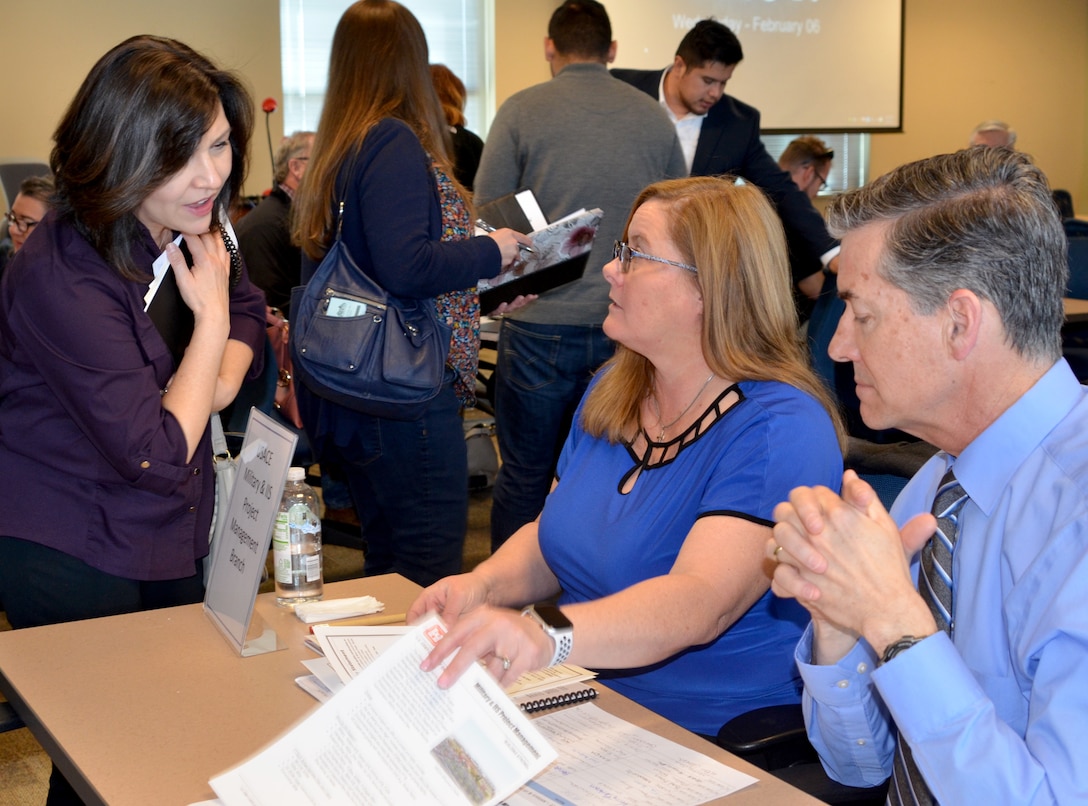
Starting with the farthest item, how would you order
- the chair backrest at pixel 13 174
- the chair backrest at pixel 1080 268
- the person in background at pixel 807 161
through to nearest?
the person in background at pixel 807 161 < the chair backrest at pixel 13 174 < the chair backrest at pixel 1080 268

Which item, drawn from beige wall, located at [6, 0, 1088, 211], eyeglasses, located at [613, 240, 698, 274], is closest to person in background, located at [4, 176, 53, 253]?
beige wall, located at [6, 0, 1088, 211]

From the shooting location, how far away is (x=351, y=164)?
8.10ft

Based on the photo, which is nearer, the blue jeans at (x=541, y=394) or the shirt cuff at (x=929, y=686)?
the shirt cuff at (x=929, y=686)

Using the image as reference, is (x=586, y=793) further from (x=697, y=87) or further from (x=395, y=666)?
(x=697, y=87)

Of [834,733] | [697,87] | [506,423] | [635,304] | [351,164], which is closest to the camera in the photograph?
[834,733]

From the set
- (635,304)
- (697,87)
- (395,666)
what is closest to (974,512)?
(395,666)

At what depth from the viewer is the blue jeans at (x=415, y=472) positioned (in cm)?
257

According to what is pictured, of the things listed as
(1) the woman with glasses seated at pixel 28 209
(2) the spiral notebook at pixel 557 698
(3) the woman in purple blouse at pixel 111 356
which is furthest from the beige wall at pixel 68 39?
(2) the spiral notebook at pixel 557 698

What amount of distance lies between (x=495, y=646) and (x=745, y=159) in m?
3.09

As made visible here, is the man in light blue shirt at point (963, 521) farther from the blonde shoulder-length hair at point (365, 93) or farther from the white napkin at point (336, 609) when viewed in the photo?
the blonde shoulder-length hair at point (365, 93)

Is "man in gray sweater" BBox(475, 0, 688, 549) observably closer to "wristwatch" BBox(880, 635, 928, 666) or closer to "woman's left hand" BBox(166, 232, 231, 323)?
"woman's left hand" BBox(166, 232, 231, 323)

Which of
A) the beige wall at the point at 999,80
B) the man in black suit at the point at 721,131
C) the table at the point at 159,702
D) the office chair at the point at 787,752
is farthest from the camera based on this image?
the beige wall at the point at 999,80

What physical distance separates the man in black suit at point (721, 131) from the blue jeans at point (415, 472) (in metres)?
1.78

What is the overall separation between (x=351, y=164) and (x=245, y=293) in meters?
0.48
